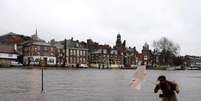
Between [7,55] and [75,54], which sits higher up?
[75,54]

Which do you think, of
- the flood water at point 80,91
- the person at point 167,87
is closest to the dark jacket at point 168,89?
the person at point 167,87

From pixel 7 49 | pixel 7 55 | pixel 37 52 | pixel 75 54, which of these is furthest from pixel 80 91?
pixel 75 54

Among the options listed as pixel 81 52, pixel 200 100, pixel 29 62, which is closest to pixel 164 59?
pixel 81 52

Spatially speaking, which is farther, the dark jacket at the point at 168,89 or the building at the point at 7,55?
the building at the point at 7,55

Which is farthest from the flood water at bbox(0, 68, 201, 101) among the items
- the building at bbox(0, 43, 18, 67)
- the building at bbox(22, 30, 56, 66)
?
the building at bbox(22, 30, 56, 66)

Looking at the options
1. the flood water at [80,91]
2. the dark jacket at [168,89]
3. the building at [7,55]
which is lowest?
the flood water at [80,91]

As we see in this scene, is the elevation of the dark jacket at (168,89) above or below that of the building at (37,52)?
below

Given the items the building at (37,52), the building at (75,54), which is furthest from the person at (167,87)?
the building at (75,54)

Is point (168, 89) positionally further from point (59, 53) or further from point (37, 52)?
point (59, 53)

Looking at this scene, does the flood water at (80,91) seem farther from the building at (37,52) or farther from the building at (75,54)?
the building at (75,54)

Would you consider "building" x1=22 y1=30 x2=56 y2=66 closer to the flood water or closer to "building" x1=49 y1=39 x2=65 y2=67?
"building" x1=49 y1=39 x2=65 y2=67

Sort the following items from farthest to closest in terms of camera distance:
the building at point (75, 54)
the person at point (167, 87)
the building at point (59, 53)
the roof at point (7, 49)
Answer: the building at point (75, 54) < the building at point (59, 53) < the roof at point (7, 49) < the person at point (167, 87)

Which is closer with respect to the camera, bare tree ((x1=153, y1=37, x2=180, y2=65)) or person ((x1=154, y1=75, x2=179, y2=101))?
person ((x1=154, y1=75, x2=179, y2=101))

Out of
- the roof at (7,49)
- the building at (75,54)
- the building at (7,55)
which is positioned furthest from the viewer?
the building at (75,54)
